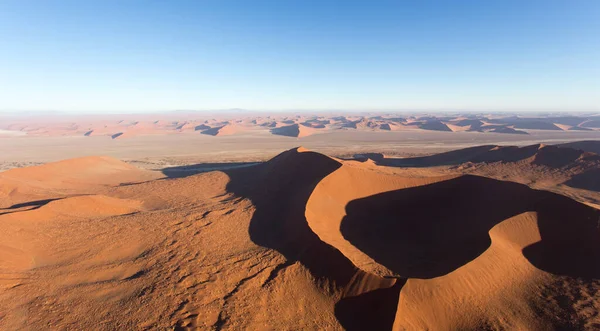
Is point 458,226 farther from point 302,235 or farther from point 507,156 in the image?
point 507,156

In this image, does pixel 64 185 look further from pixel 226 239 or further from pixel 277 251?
pixel 277 251

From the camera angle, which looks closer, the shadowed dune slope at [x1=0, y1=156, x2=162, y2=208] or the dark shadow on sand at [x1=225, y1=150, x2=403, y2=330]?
the dark shadow on sand at [x1=225, y1=150, x2=403, y2=330]

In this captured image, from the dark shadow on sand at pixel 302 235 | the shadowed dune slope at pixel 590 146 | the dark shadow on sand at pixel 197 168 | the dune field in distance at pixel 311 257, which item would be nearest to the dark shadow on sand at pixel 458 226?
the dune field in distance at pixel 311 257

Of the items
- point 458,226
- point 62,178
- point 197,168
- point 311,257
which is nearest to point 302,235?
point 311,257

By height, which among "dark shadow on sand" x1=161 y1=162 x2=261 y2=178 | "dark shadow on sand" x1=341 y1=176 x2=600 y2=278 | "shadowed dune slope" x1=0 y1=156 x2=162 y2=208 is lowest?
"dark shadow on sand" x1=161 y1=162 x2=261 y2=178

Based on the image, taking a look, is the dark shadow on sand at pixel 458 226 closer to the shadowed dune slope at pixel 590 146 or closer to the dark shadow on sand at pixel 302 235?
the dark shadow on sand at pixel 302 235

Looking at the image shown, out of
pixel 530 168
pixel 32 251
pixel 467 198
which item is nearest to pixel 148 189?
pixel 32 251

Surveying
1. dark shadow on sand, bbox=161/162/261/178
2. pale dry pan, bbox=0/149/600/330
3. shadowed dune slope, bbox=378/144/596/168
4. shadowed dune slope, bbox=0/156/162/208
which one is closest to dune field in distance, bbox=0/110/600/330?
pale dry pan, bbox=0/149/600/330

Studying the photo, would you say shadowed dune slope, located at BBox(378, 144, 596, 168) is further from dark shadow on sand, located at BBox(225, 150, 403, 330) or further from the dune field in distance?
dark shadow on sand, located at BBox(225, 150, 403, 330)
